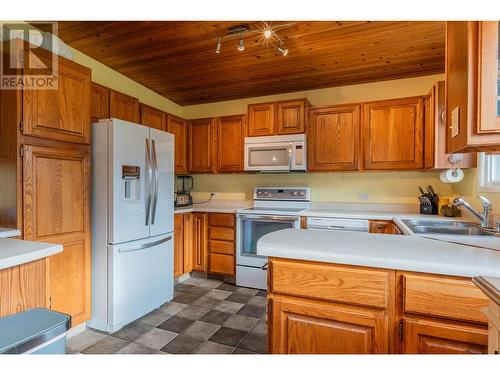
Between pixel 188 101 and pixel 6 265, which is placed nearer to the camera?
pixel 6 265

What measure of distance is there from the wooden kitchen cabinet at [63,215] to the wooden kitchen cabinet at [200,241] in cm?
135

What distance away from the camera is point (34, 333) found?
899mm

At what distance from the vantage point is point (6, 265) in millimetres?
1072

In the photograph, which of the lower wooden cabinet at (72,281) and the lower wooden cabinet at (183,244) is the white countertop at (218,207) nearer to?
the lower wooden cabinet at (183,244)

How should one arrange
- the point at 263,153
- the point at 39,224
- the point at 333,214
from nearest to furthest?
the point at 39,224, the point at 333,214, the point at 263,153

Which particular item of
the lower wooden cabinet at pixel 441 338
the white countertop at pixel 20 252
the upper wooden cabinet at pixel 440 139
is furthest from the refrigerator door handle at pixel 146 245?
the upper wooden cabinet at pixel 440 139

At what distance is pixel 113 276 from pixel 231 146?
2.10m

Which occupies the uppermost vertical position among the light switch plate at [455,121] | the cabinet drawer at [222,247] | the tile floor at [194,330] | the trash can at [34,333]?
the light switch plate at [455,121]

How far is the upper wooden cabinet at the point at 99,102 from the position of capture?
2408 millimetres

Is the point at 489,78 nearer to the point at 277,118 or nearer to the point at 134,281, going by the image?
the point at 277,118

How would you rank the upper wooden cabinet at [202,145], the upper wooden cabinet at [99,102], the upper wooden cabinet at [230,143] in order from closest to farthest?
the upper wooden cabinet at [99,102]
the upper wooden cabinet at [230,143]
the upper wooden cabinet at [202,145]

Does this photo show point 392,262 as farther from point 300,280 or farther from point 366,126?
point 366,126

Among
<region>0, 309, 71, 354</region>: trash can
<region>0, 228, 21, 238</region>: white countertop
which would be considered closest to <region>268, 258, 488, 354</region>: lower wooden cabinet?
<region>0, 309, 71, 354</region>: trash can
